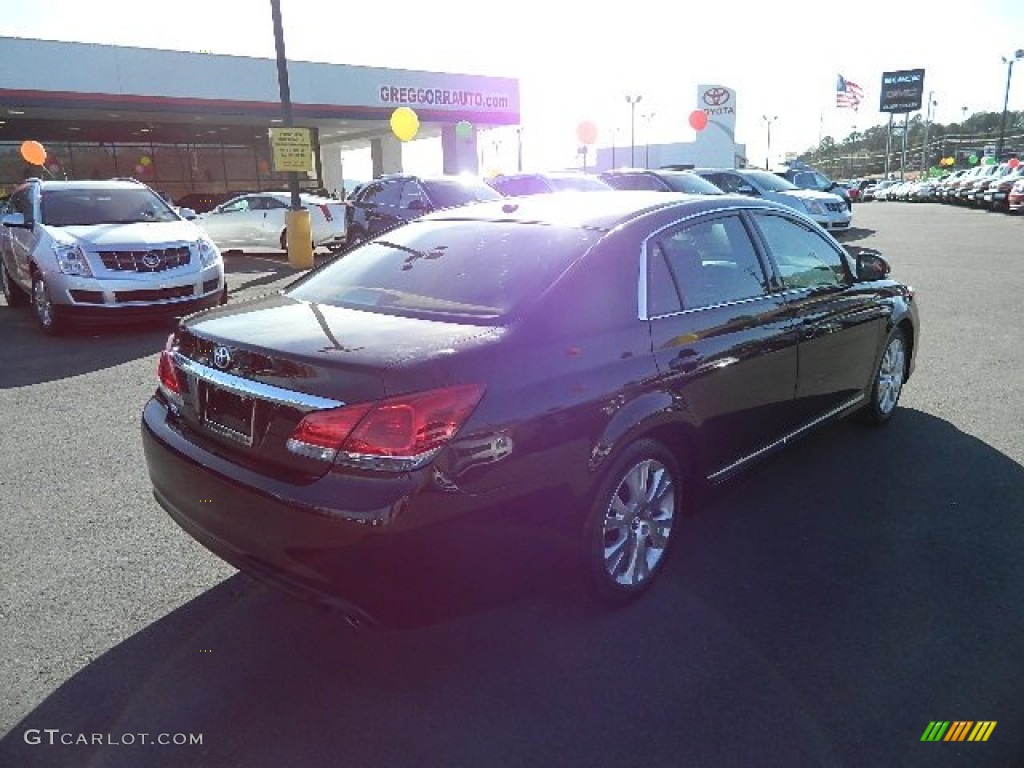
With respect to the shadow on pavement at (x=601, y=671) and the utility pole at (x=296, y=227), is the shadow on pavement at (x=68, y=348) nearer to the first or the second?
the shadow on pavement at (x=601, y=671)

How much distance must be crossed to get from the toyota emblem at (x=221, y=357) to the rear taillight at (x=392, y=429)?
528 mm

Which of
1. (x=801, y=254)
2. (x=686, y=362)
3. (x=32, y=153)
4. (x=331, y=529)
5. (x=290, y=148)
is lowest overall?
(x=331, y=529)

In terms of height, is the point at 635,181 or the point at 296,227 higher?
the point at 635,181

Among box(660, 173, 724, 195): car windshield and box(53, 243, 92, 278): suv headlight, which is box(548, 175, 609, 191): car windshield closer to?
box(660, 173, 724, 195): car windshield

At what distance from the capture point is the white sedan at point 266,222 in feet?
51.0

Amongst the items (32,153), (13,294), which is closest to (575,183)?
(13,294)

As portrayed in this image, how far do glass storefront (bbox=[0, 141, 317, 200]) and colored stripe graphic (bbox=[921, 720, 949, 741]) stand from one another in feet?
108

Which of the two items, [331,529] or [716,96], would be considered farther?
[716,96]

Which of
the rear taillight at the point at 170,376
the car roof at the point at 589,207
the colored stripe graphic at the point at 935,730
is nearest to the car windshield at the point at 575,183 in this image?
the car roof at the point at 589,207

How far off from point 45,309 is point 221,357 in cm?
711

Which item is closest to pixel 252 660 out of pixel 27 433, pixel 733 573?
pixel 733 573

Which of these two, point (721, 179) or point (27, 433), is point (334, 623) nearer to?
point (27, 433)

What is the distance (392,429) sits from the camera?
88.5 inches

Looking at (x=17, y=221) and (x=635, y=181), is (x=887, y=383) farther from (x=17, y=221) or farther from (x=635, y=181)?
(x=635, y=181)
